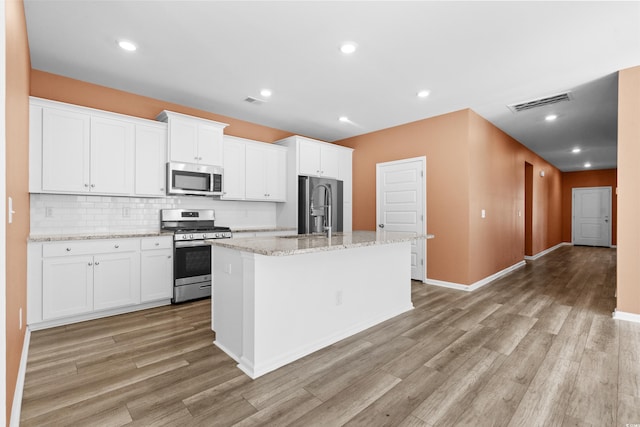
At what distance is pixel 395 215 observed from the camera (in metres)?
5.43

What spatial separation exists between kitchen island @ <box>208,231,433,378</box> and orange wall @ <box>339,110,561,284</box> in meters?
1.84

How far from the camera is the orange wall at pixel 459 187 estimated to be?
4.60 meters

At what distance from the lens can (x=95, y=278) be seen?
3.31 m

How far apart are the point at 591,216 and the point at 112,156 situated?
1345 centimetres

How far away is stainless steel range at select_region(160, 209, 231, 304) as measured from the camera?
12.6ft

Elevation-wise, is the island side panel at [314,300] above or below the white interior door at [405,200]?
below

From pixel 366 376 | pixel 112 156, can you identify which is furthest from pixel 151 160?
pixel 366 376

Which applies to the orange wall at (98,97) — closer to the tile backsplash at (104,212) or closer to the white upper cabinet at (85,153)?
the white upper cabinet at (85,153)

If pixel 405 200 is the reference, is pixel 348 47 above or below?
above

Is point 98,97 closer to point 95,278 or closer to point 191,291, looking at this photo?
point 95,278

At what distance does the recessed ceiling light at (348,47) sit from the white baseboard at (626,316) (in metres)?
3.94

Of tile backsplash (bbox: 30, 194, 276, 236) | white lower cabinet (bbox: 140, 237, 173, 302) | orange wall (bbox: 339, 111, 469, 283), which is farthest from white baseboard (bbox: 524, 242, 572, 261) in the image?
white lower cabinet (bbox: 140, 237, 173, 302)

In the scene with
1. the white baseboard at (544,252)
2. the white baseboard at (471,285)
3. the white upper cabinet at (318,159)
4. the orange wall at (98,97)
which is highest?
the orange wall at (98,97)

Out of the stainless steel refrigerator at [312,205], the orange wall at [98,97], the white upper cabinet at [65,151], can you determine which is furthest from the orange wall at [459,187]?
the white upper cabinet at [65,151]
